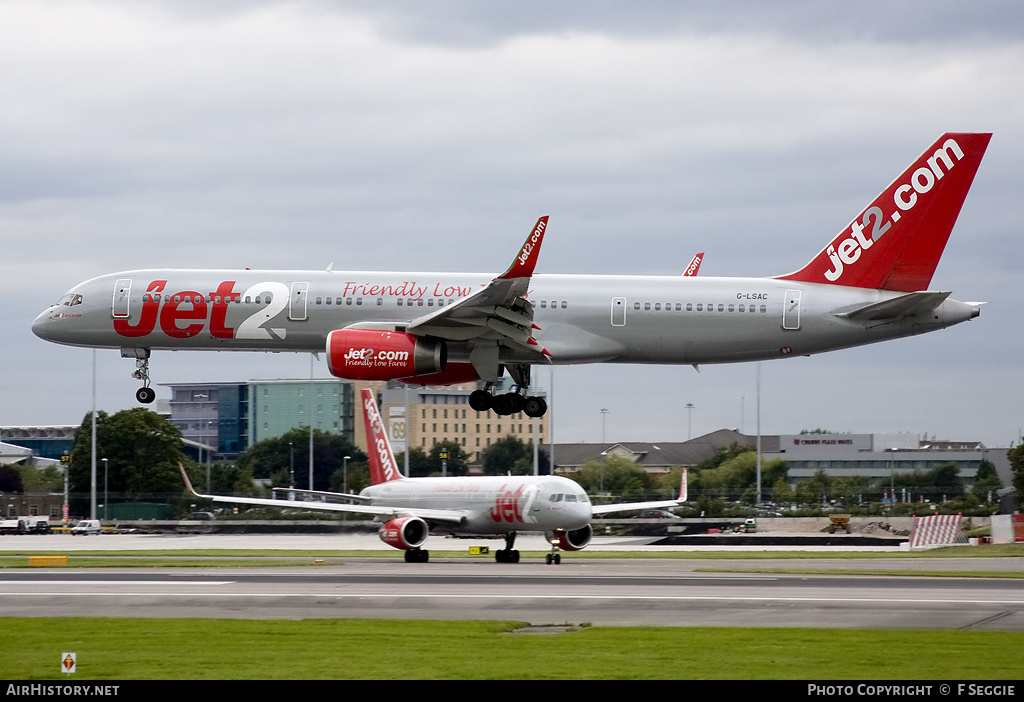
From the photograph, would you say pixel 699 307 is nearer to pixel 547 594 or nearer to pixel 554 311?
pixel 554 311

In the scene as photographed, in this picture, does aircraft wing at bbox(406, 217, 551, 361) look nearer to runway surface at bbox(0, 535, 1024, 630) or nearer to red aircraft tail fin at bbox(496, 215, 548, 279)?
red aircraft tail fin at bbox(496, 215, 548, 279)

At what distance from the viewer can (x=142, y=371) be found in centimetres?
4794

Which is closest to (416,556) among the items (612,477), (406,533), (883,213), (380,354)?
(406,533)

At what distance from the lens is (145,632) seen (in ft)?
109

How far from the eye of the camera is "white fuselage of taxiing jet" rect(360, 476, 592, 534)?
224ft

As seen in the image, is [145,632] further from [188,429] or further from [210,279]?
[188,429]

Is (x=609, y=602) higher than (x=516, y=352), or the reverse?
(x=516, y=352)

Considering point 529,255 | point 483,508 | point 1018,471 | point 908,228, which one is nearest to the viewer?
point 529,255

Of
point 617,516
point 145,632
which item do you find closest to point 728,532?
point 617,516

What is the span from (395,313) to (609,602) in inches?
498

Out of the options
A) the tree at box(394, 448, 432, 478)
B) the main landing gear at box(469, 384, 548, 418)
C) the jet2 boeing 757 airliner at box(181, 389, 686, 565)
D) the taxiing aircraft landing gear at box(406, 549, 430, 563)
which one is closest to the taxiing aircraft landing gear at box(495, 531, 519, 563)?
the jet2 boeing 757 airliner at box(181, 389, 686, 565)

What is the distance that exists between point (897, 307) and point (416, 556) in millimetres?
31452

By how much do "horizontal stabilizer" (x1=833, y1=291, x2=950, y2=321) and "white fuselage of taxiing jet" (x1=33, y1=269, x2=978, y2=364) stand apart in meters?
0.25

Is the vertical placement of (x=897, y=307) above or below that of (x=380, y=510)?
above
